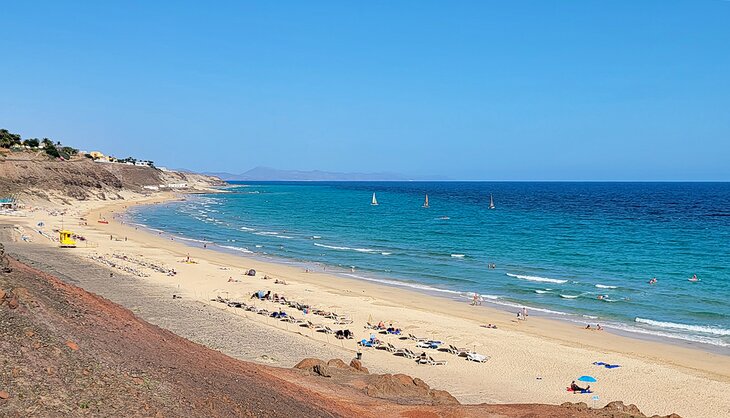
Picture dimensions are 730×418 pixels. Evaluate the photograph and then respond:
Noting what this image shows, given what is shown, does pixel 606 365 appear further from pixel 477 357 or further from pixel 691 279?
pixel 691 279

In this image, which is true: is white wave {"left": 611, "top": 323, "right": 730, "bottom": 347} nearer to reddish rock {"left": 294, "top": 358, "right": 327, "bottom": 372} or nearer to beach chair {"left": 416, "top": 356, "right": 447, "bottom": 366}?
beach chair {"left": 416, "top": 356, "right": 447, "bottom": 366}

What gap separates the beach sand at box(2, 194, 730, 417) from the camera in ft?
70.2

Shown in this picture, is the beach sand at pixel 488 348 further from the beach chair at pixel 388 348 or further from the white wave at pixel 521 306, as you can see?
the white wave at pixel 521 306

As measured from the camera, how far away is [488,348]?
87.8ft

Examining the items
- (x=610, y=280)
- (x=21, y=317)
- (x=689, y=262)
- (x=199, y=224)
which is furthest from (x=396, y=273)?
(x=199, y=224)

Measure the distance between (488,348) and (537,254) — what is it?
30.8m

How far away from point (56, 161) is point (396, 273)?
85.1 metres

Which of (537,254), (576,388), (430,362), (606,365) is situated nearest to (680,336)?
(606,365)

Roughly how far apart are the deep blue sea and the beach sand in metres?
3.65

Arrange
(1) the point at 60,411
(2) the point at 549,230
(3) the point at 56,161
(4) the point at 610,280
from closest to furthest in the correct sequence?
(1) the point at 60,411
(4) the point at 610,280
(2) the point at 549,230
(3) the point at 56,161

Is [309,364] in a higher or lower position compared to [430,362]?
higher

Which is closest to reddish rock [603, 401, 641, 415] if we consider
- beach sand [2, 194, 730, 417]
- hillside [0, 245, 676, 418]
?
hillside [0, 245, 676, 418]

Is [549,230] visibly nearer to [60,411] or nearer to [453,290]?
[453,290]

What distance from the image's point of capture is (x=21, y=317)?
45.4 ft
